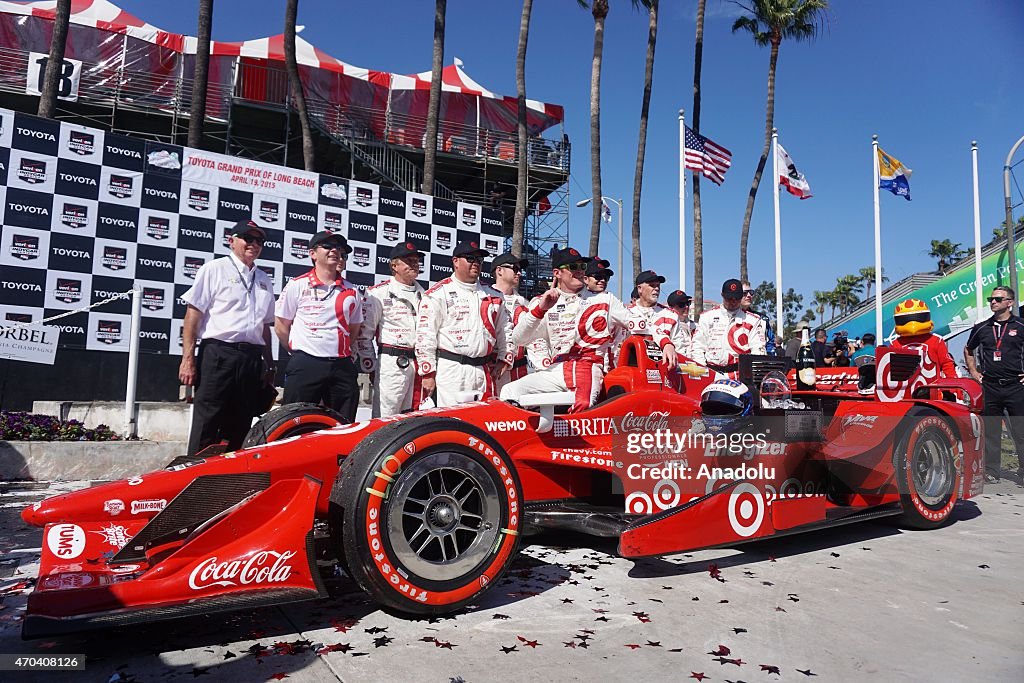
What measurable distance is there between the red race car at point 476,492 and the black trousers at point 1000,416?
8.56 ft

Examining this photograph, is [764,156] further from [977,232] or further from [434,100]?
[434,100]

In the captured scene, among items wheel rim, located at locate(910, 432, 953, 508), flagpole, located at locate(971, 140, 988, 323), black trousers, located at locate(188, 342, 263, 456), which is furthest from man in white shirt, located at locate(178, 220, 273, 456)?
flagpole, located at locate(971, 140, 988, 323)

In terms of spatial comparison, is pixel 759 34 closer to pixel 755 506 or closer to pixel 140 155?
pixel 140 155

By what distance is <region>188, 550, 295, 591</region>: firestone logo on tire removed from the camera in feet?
7.93

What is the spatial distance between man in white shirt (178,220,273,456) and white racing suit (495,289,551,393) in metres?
1.90

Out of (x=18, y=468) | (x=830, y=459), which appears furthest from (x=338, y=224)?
(x=830, y=459)

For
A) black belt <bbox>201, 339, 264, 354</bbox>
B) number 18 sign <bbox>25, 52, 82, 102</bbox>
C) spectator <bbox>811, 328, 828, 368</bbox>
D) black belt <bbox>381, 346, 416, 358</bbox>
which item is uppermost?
number 18 sign <bbox>25, 52, 82, 102</bbox>

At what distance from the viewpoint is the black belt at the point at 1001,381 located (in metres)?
7.23

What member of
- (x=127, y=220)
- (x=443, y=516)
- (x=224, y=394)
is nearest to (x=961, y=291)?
(x=127, y=220)

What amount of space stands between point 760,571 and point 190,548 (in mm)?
2812

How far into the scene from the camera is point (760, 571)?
12.2ft

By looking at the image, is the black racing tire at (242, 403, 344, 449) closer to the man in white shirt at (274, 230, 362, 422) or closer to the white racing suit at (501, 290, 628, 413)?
the man in white shirt at (274, 230, 362, 422)

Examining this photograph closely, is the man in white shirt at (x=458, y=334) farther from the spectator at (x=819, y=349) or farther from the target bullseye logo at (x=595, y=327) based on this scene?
the spectator at (x=819, y=349)

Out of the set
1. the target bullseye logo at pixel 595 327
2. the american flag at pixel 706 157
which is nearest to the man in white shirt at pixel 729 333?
the target bullseye logo at pixel 595 327
